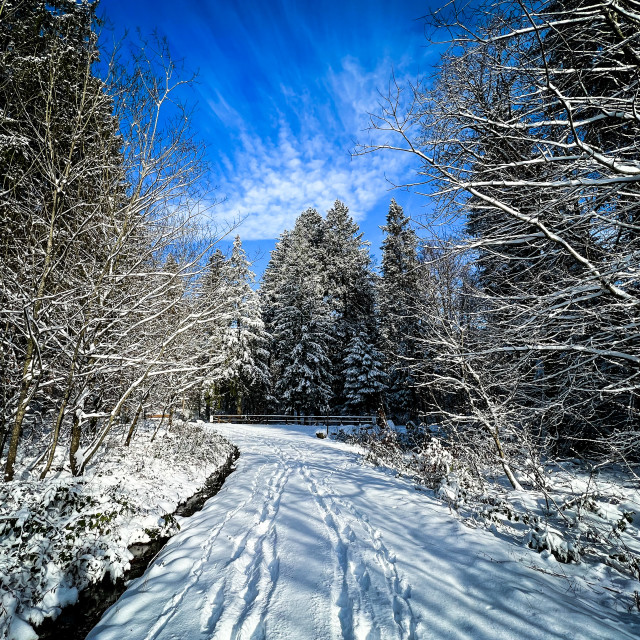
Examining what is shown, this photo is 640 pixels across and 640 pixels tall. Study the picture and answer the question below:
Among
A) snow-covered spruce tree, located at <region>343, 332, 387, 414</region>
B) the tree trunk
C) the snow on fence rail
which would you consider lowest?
the snow on fence rail

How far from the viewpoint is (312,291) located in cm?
2442

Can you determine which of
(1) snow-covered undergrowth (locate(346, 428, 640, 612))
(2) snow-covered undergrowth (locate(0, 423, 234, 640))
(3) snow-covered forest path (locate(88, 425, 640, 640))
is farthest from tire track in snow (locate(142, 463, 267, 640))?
(1) snow-covered undergrowth (locate(346, 428, 640, 612))

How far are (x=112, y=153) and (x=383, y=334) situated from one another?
1838 cm

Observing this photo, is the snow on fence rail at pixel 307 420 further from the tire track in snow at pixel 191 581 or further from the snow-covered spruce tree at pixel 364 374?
the tire track in snow at pixel 191 581

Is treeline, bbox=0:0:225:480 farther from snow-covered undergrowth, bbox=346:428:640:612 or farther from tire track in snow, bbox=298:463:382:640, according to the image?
snow-covered undergrowth, bbox=346:428:640:612

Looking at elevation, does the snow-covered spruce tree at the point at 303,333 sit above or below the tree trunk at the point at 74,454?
above

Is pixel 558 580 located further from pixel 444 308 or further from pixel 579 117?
pixel 579 117

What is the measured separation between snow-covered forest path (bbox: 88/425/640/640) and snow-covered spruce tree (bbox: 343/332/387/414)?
15.7m

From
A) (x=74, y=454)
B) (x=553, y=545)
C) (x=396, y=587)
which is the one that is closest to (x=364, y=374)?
(x=74, y=454)

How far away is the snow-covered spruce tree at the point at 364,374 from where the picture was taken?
21.1 m

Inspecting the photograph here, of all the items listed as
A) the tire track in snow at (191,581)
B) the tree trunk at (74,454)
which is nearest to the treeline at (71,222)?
the tree trunk at (74,454)

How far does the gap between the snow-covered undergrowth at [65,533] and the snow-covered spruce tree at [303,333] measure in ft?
55.1

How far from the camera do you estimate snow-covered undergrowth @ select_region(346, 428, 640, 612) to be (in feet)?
11.2

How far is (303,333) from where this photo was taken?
77.2 feet
